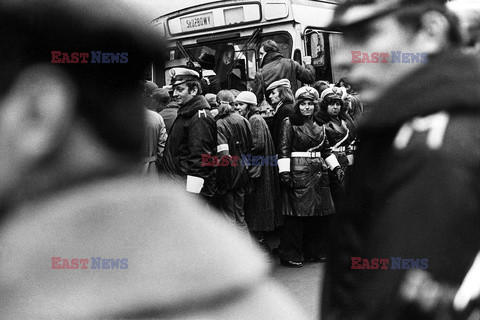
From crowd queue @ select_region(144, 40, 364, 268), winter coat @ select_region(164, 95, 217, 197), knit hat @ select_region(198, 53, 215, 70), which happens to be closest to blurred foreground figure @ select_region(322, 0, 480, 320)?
winter coat @ select_region(164, 95, 217, 197)

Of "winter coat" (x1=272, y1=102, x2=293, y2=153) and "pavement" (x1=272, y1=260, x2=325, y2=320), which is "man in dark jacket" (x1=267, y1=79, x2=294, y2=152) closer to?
"winter coat" (x1=272, y1=102, x2=293, y2=153)

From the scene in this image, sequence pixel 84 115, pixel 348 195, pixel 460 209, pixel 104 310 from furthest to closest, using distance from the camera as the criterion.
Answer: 1. pixel 348 195
2. pixel 460 209
3. pixel 84 115
4. pixel 104 310

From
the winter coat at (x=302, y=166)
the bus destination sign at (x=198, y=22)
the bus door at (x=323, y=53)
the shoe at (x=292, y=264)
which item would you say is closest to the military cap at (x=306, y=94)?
the winter coat at (x=302, y=166)

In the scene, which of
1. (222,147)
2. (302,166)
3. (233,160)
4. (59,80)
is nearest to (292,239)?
(302,166)

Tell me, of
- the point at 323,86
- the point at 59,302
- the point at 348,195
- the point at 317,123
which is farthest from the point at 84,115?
the point at 323,86

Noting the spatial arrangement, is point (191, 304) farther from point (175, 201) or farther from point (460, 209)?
point (460, 209)

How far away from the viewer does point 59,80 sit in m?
0.89

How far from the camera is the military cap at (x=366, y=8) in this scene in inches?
73.4

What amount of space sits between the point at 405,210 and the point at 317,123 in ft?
20.4

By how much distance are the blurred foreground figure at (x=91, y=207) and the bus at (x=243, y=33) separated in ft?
29.7

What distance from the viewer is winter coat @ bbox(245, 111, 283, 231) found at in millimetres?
7617

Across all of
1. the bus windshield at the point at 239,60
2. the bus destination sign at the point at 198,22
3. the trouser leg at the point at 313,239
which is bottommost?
the trouser leg at the point at 313,239

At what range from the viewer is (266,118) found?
8227 millimetres

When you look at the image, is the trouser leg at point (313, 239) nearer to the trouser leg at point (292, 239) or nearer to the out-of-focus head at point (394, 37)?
the trouser leg at point (292, 239)
